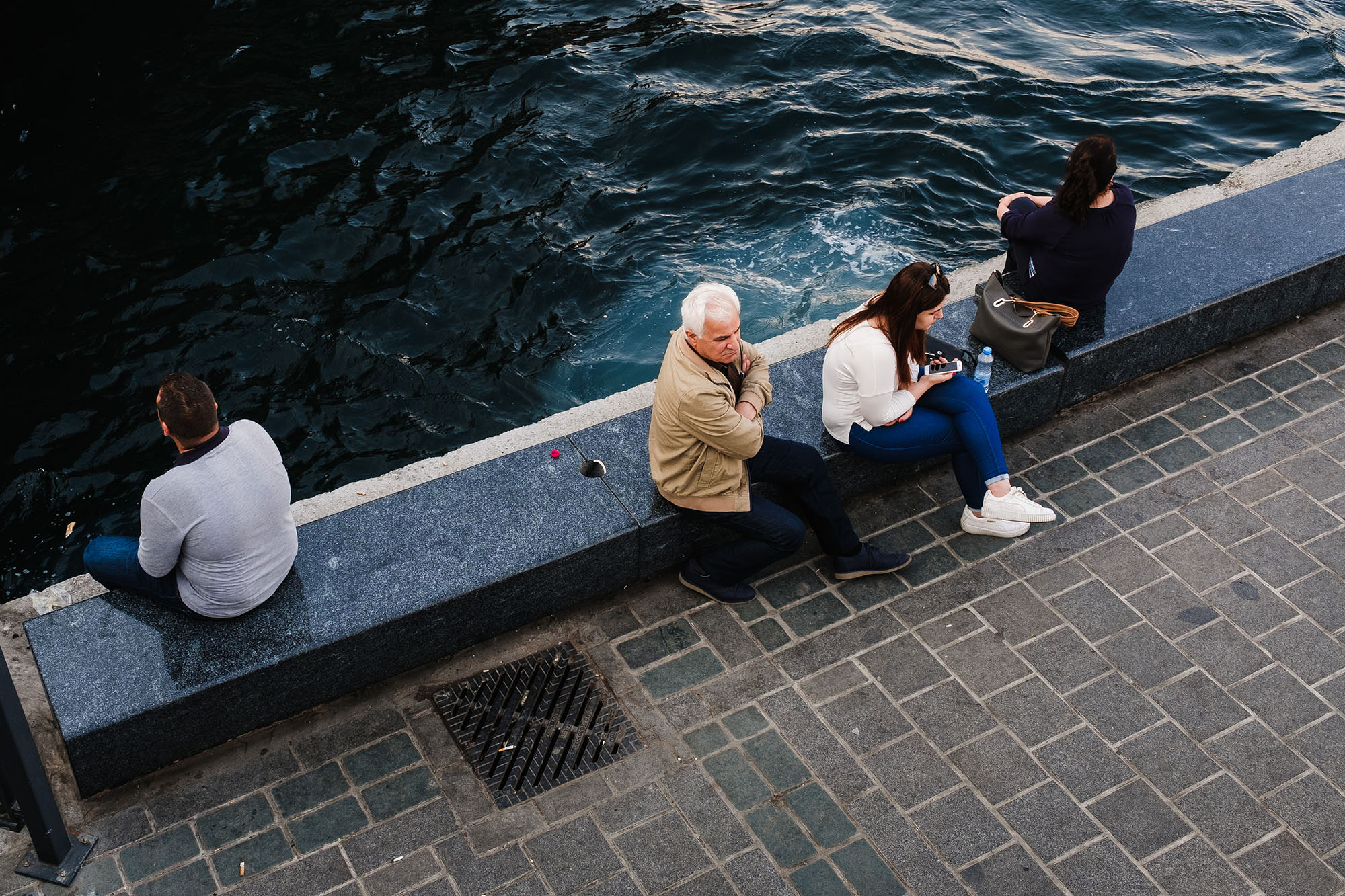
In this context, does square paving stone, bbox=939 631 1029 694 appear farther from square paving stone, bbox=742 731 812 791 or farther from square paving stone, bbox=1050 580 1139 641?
square paving stone, bbox=742 731 812 791

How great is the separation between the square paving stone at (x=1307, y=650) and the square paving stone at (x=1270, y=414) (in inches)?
65.5

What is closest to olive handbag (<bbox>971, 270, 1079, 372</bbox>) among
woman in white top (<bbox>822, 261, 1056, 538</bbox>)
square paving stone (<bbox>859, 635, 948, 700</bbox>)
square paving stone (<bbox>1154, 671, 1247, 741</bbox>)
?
woman in white top (<bbox>822, 261, 1056, 538</bbox>)

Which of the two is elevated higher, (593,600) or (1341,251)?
(1341,251)

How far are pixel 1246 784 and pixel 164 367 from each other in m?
8.55

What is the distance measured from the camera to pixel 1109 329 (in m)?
7.24

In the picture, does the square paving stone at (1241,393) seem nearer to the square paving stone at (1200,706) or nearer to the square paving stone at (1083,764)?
the square paving stone at (1200,706)

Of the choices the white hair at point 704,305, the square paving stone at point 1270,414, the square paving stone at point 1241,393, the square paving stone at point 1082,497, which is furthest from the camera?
the square paving stone at point 1241,393

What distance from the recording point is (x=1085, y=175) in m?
6.67

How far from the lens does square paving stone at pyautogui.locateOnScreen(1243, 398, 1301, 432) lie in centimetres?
725

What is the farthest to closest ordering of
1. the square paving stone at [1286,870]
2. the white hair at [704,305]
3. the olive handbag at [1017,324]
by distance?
the olive handbag at [1017,324] → the white hair at [704,305] → the square paving stone at [1286,870]

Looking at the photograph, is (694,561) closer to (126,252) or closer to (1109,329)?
(1109,329)

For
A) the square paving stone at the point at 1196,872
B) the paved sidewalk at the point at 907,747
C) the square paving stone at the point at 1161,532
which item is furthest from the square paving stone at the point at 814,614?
the square paving stone at the point at 1196,872

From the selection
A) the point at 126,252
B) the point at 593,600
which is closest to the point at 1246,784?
the point at 593,600

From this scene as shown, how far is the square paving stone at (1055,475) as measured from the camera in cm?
689
